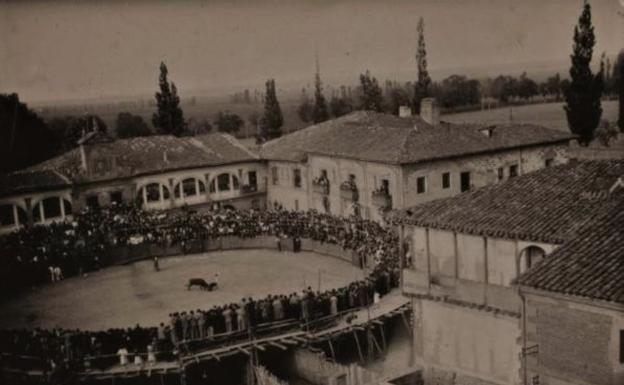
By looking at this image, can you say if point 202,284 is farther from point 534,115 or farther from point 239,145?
point 534,115

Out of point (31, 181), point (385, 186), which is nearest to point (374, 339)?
point (385, 186)

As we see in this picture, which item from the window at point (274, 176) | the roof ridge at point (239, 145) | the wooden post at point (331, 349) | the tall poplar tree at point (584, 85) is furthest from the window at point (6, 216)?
the tall poplar tree at point (584, 85)

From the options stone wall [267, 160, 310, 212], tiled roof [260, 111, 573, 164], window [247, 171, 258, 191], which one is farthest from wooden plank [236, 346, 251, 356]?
window [247, 171, 258, 191]

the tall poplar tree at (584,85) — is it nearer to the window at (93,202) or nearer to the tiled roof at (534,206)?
the tiled roof at (534,206)

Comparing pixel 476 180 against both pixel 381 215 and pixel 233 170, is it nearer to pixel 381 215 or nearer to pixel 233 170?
pixel 381 215

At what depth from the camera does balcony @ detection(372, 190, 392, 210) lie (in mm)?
38531

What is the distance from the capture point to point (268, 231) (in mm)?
41531

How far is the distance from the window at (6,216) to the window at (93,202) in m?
4.97

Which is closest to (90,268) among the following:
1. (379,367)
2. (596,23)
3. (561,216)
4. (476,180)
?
(379,367)

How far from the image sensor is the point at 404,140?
39.9 metres

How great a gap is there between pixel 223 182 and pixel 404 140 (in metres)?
16.5

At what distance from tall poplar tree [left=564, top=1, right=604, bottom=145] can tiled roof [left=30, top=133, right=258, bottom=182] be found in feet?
76.1

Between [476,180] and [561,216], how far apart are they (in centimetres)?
2171

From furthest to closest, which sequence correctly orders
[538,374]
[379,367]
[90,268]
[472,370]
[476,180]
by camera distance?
[476,180] → [90,268] → [379,367] → [472,370] → [538,374]
